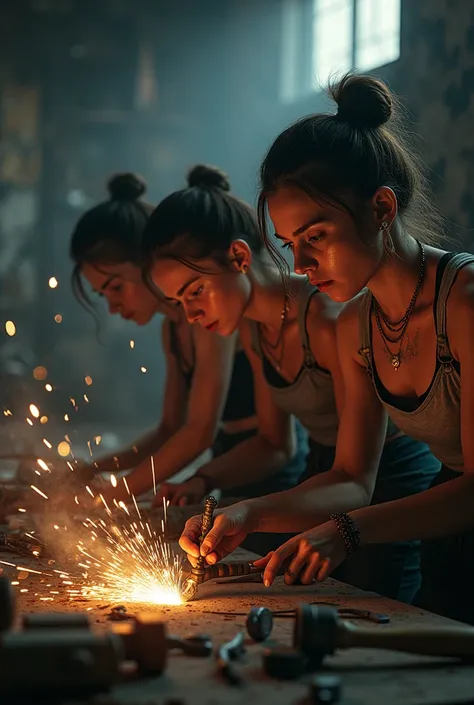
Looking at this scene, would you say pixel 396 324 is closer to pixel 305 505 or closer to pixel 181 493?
pixel 305 505

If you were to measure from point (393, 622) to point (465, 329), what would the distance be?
2.08 feet

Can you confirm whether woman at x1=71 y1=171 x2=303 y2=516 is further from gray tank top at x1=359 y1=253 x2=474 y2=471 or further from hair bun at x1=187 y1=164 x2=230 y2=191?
gray tank top at x1=359 y1=253 x2=474 y2=471

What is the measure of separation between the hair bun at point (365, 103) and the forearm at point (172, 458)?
131 centimetres

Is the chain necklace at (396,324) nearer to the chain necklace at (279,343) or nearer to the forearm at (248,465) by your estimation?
the chain necklace at (279,343)

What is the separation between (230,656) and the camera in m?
1.46

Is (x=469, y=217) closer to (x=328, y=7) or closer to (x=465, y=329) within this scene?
(x=465, y=329)

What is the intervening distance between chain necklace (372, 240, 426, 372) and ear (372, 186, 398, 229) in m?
0.14

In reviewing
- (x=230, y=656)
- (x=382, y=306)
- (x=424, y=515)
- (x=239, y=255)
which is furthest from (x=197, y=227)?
(x=230, y=656)

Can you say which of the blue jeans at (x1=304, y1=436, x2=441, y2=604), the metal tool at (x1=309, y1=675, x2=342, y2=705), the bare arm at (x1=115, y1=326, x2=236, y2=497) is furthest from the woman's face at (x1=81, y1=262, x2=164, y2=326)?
the metal tool at (x1=309, y1=675, x2=342, y2=705)

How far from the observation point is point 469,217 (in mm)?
4523

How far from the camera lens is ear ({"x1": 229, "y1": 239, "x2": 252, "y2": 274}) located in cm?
269

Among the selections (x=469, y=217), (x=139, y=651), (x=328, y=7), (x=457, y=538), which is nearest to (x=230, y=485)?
(x=457, y=538)

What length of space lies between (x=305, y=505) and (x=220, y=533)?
0.87 feet

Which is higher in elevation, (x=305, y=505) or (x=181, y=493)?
(x=305, y=505)
